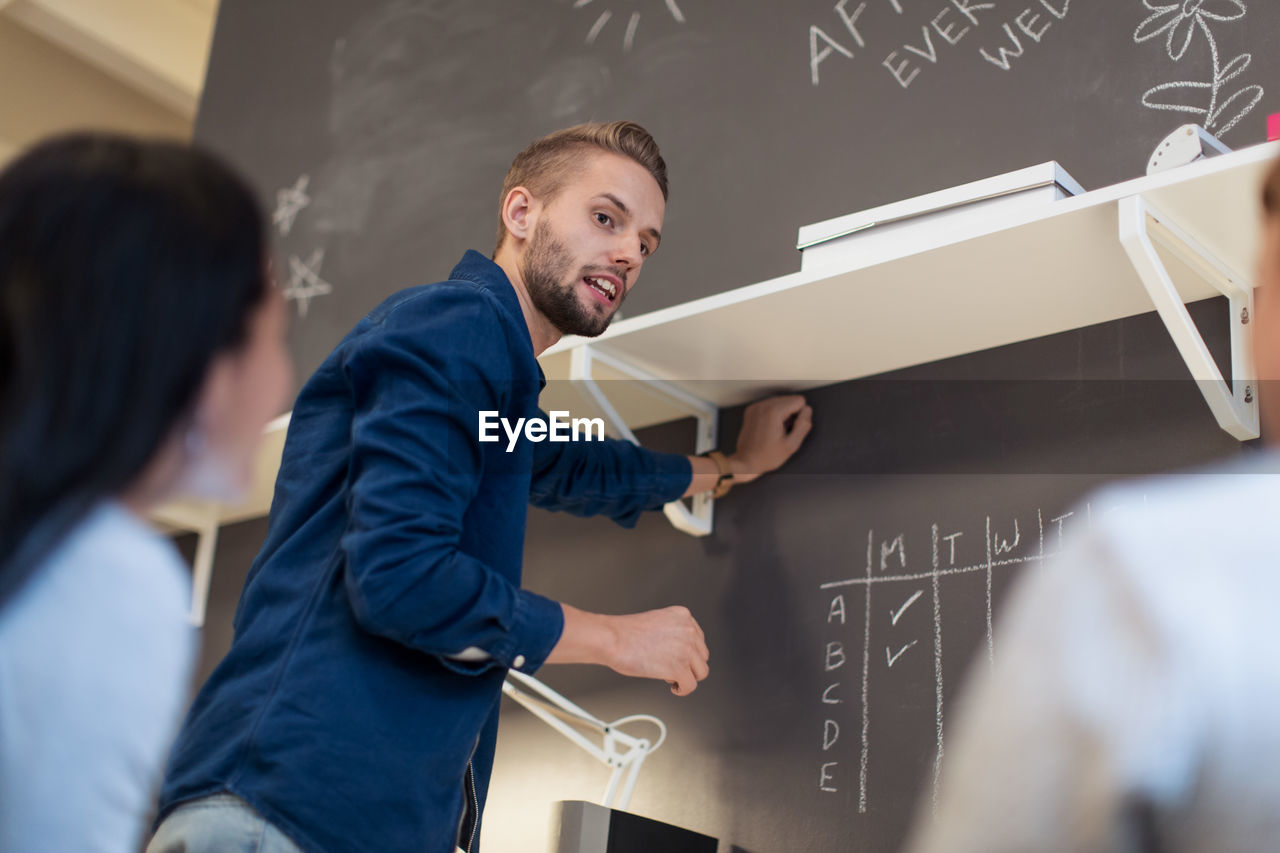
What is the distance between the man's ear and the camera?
1626 millimetres

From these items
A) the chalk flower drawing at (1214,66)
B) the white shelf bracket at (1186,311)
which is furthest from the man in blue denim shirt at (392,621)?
the chalk flower drawing at (1214,66)

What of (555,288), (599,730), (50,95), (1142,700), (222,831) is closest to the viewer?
(1142,700)

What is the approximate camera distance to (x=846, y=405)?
5.90 feet

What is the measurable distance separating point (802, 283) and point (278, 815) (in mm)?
871

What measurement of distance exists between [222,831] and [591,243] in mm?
846

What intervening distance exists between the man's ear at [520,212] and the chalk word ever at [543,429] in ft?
0.86

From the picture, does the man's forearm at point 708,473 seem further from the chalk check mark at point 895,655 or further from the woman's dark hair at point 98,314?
the woman's dark hair at point 98,314

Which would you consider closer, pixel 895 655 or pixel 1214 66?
pixel 1214 66

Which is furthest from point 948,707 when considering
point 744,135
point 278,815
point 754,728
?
point 744,135

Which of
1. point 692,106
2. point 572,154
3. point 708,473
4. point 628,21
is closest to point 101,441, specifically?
point 572,154

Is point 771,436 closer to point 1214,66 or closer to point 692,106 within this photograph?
point 692,106

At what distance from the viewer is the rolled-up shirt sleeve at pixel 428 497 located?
113 centimetres

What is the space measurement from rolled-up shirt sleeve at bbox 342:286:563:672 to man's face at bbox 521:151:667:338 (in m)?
0.30

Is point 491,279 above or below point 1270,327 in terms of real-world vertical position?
above
